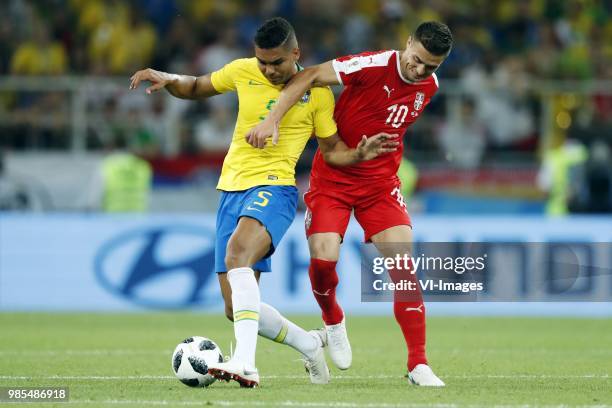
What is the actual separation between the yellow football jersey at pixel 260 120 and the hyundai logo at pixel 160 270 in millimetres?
6956

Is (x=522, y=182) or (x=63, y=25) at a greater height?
(x=63, y=25)

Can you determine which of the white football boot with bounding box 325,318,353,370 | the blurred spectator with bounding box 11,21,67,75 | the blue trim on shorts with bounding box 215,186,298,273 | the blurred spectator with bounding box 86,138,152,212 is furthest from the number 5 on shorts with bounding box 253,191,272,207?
the blurred spectator with bounding box 11,21,67,75

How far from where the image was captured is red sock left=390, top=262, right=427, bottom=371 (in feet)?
25.7

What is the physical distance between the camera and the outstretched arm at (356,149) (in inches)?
309

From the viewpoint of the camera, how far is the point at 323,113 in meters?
8.05

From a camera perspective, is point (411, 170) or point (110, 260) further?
point (411, 170)

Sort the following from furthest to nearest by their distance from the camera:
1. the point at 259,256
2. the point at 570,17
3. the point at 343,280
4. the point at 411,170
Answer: the point at 570,17, the point at 411,170, the point at 343,280, the point at 259,256

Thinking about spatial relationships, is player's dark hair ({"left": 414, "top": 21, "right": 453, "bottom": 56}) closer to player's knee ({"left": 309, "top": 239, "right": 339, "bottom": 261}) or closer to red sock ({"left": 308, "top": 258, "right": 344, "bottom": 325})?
player's knee ({"left": 309, "top": 239, "right": 339, "bottom": 261})

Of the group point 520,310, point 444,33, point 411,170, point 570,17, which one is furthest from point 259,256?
point 570,17

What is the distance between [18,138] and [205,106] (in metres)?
2.66

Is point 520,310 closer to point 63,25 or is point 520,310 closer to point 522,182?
point 522,182

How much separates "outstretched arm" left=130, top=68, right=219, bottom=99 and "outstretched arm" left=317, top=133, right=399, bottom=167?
816 millimetres

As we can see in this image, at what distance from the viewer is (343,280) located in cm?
1484

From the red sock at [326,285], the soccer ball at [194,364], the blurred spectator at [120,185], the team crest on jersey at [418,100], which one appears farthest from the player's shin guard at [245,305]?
the blurred spectator at [120,185]
